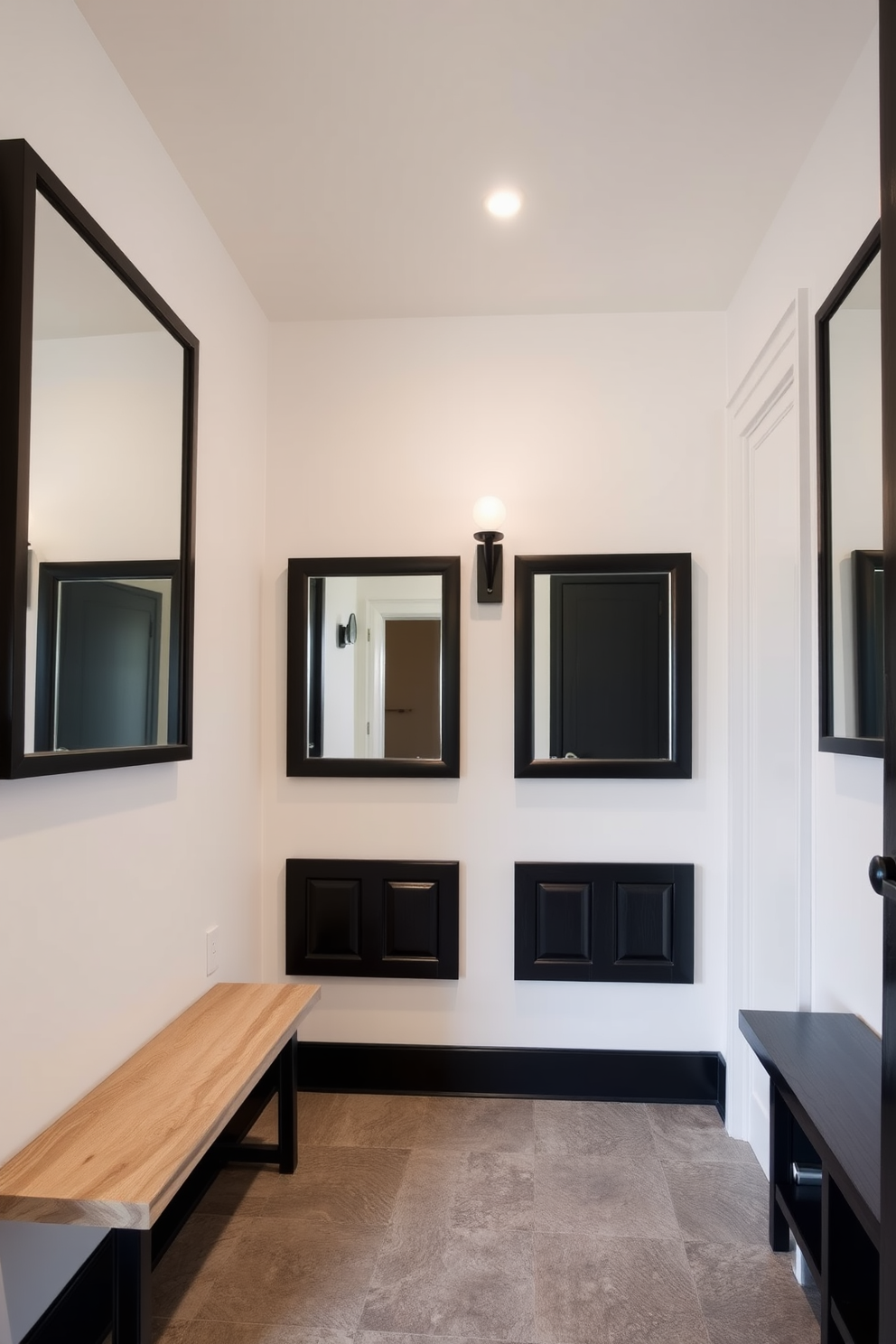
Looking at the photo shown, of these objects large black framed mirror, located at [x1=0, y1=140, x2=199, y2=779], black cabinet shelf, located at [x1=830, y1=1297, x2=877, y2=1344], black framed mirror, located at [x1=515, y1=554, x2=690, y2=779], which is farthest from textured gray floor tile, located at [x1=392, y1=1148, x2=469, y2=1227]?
large black framed mirror, located at [x1=0, y1=140, x2=199, y2=779]

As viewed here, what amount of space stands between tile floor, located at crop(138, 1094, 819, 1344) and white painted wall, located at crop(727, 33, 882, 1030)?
660 mm

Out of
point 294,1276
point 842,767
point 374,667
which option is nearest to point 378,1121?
point 294,1276

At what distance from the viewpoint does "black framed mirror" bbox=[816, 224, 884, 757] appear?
4.98 feet

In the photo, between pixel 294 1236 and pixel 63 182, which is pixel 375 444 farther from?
pixel 294 1236

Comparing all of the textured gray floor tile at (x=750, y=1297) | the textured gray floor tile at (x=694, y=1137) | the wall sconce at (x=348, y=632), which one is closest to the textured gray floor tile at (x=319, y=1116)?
the textured gray floor tile at (x=694, y=1137)

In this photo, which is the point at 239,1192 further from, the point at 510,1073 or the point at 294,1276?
the point at 510,1073

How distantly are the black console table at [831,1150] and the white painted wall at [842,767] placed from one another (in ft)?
0.39

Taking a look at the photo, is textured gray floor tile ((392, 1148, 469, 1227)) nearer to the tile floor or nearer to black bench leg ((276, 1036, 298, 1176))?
the tile floor

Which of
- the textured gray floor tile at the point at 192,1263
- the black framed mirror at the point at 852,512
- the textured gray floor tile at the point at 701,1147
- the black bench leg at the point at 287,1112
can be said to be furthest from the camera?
the textured gray floor tile at the point at 701,1147

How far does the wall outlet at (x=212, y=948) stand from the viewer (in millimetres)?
2254

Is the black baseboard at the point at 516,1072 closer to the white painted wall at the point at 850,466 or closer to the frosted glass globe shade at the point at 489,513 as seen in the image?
the white painted wall at the point at 850,466

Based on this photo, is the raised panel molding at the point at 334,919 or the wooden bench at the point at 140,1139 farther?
the raised panel molding at the point at 334,919

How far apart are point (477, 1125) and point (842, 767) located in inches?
62.4

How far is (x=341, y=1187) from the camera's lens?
219 cm
